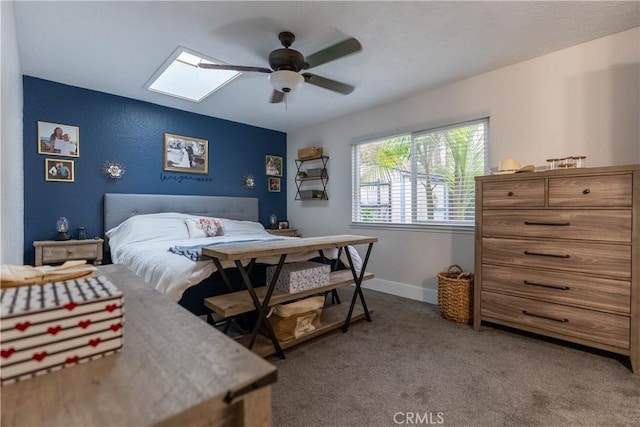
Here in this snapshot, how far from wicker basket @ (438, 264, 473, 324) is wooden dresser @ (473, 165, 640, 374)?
0.15m

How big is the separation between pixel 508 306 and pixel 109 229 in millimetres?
3932

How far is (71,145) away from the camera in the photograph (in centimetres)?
322

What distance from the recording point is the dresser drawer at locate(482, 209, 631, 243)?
1918mm

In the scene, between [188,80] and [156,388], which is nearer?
[156,388]

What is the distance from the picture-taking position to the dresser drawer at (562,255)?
6.30ft

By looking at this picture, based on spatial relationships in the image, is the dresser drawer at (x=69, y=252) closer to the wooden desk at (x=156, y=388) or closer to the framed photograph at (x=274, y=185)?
the framed photograph at (x=274, y=185)

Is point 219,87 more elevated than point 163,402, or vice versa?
point 219,87

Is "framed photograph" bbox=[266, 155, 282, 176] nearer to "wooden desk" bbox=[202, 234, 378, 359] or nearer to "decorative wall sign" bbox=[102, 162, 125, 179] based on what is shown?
"decorative wall sign" bbox=[102, 162, 125, 179]

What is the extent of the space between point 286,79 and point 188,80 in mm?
1857

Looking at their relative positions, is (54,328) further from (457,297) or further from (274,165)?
(274,165)

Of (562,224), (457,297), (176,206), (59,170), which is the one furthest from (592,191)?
(59,170)

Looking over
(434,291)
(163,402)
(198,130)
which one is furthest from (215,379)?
(198,130)

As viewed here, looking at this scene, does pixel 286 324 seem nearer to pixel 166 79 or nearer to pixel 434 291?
pixel 434 291

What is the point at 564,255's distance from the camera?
2107 millimetres
